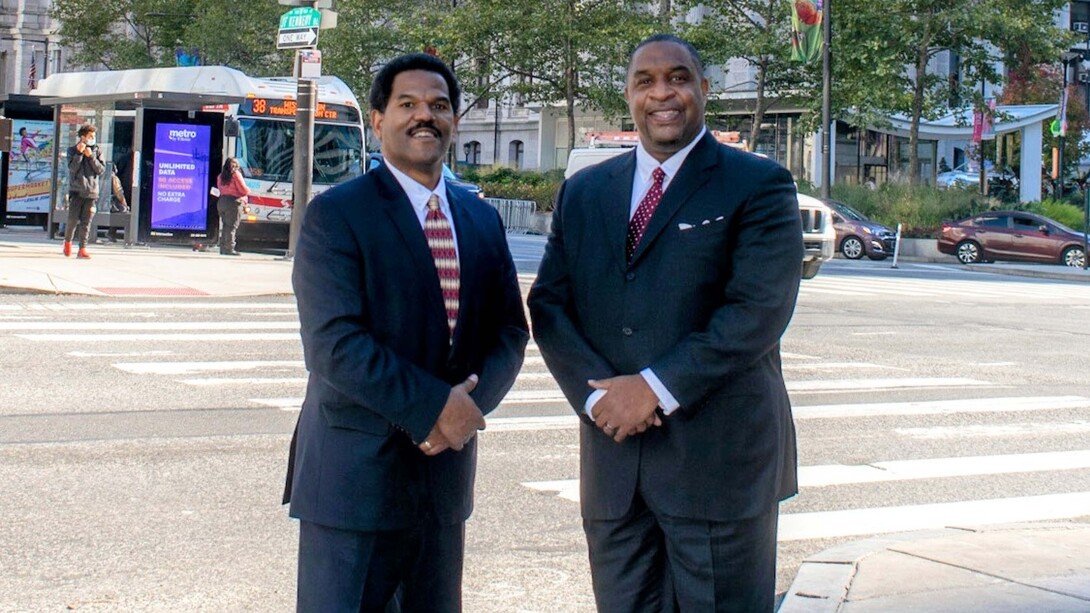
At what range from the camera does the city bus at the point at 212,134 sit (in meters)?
26.9

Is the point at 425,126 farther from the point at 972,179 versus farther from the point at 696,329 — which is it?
the point at 972,179

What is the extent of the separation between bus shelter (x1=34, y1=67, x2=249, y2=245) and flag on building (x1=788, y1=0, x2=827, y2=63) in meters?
16.0

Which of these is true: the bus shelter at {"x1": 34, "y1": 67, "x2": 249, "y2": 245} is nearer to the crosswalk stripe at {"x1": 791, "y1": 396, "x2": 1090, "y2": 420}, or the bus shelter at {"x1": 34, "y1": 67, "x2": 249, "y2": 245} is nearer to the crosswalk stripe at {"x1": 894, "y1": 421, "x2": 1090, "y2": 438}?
the crosswalk stripe at {"x1": 791, "y1": 396, "x2": 1090, "y2": 420}

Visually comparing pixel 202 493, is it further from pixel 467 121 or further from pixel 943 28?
pixel 467 121

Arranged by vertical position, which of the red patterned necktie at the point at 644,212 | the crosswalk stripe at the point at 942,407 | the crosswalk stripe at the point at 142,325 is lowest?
the crosswalk stripe at the point at 942,407

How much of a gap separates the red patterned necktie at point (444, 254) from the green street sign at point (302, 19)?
18.1 meters

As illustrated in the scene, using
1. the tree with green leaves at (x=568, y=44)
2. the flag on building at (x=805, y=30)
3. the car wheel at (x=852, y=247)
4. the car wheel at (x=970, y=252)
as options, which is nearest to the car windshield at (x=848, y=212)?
the car wheel at (x=852, y=247)

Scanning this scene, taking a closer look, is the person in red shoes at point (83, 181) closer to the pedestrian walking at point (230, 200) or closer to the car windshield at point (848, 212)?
the pedestrian walking at point (230, 200)

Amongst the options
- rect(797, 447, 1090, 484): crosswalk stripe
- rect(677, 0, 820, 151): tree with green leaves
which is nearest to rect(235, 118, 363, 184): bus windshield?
rect(677, 0, 820, 151): tree with green leaves

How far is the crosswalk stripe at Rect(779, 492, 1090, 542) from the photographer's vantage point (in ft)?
24.2

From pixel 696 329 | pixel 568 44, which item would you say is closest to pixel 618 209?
pixel 696 329

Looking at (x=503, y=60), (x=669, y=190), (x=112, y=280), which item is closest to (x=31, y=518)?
(x=669, y=190)

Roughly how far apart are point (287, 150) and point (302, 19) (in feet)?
21.1

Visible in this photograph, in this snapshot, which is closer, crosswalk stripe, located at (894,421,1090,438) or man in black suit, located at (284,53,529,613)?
man in black suit, located at (284,53,529,613)
